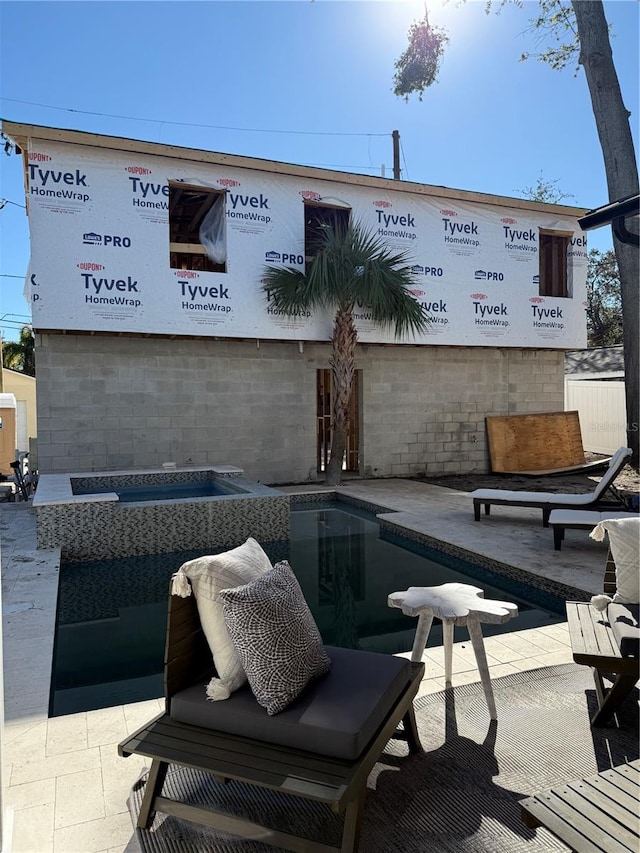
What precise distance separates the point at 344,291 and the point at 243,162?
2.65 m

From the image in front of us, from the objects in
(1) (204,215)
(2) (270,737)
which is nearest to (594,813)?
(2) (270,737)

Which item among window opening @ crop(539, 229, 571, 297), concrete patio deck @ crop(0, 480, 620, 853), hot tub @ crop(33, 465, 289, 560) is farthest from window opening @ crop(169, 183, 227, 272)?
window opening @ crop(539, 229, 571, 297)

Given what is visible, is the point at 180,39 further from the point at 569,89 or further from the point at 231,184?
the point at 569,89

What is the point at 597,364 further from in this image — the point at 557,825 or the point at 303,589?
the point at 557,825

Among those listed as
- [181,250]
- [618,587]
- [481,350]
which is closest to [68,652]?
[618,587]

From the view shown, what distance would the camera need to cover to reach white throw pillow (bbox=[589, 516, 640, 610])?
109 inches

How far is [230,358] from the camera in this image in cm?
1017

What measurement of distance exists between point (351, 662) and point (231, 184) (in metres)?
8.99

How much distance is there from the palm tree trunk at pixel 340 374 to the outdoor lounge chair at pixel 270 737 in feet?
26.6

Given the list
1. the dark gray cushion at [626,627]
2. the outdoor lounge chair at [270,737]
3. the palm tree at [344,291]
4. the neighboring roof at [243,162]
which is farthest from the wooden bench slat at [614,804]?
the neighboring roof at [243,162]

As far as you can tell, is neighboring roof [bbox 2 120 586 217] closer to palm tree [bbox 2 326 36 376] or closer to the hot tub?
the hot tub

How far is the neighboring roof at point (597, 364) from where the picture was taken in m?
15.9

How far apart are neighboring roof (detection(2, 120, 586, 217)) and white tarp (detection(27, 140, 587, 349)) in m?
0.13

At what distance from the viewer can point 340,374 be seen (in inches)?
398
